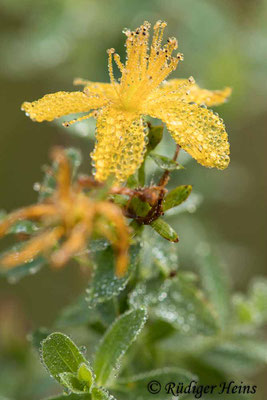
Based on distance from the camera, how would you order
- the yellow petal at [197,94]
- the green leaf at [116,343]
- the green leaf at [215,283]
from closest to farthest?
the green leaf at [116,343] → the yellow petal at [197,94] → the green leaf at [215,283]

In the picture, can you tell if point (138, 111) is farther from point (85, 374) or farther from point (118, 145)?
point (85, 374)

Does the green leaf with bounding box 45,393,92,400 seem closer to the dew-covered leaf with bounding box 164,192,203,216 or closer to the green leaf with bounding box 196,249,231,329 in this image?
the dew-covered leaf with bounding box 164,192,203,216

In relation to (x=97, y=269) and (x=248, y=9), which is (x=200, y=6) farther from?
(x=97, y=269)

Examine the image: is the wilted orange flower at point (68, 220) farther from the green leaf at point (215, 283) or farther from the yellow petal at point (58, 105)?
the green leaf at point (215, 283)

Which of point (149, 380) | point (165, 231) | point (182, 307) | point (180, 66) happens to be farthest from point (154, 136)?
point (180, 66)

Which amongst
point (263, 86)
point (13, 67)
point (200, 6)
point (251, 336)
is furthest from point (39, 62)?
point (251, 336)

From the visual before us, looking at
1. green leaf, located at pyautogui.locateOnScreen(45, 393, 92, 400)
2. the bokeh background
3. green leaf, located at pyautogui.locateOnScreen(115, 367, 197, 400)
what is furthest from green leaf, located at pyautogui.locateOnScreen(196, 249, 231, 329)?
the bokeh background

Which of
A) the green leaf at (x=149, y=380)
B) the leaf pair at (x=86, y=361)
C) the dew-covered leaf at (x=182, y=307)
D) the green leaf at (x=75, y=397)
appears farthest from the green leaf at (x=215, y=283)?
the green leaf at (x=75, y=397)
